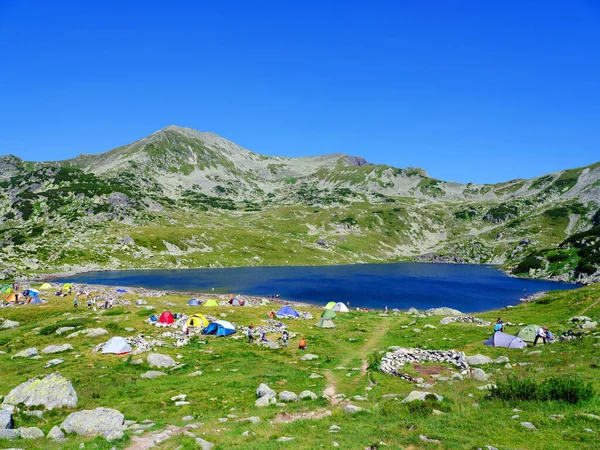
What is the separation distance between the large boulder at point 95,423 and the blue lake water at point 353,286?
85.5 m

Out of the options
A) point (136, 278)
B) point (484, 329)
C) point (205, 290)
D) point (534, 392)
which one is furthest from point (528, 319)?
point (136, 278)

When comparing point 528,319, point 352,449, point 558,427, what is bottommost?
point 528,319

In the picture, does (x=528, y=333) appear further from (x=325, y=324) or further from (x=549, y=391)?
(x=325, y=324)

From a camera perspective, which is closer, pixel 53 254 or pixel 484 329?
pixel 484 329

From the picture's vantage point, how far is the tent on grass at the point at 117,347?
35812 mm

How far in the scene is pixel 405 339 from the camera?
43156 mm

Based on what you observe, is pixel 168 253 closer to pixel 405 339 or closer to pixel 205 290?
pixel 205 290

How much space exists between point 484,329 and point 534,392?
2778 cm

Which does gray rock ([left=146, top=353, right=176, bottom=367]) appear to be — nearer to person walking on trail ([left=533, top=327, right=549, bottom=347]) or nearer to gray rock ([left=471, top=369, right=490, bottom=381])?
gray rock ([left=471, top=369, right=490, bottom=381])

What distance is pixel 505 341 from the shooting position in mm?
35219

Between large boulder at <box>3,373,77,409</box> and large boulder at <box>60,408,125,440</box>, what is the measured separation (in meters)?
4.11

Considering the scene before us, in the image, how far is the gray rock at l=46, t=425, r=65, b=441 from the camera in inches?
683

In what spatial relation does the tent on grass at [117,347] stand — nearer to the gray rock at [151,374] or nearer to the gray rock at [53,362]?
the gray rock at [53,362]

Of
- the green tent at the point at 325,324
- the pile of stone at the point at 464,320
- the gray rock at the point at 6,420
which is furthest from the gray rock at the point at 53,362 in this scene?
the pile of stone at the point at 464,320
